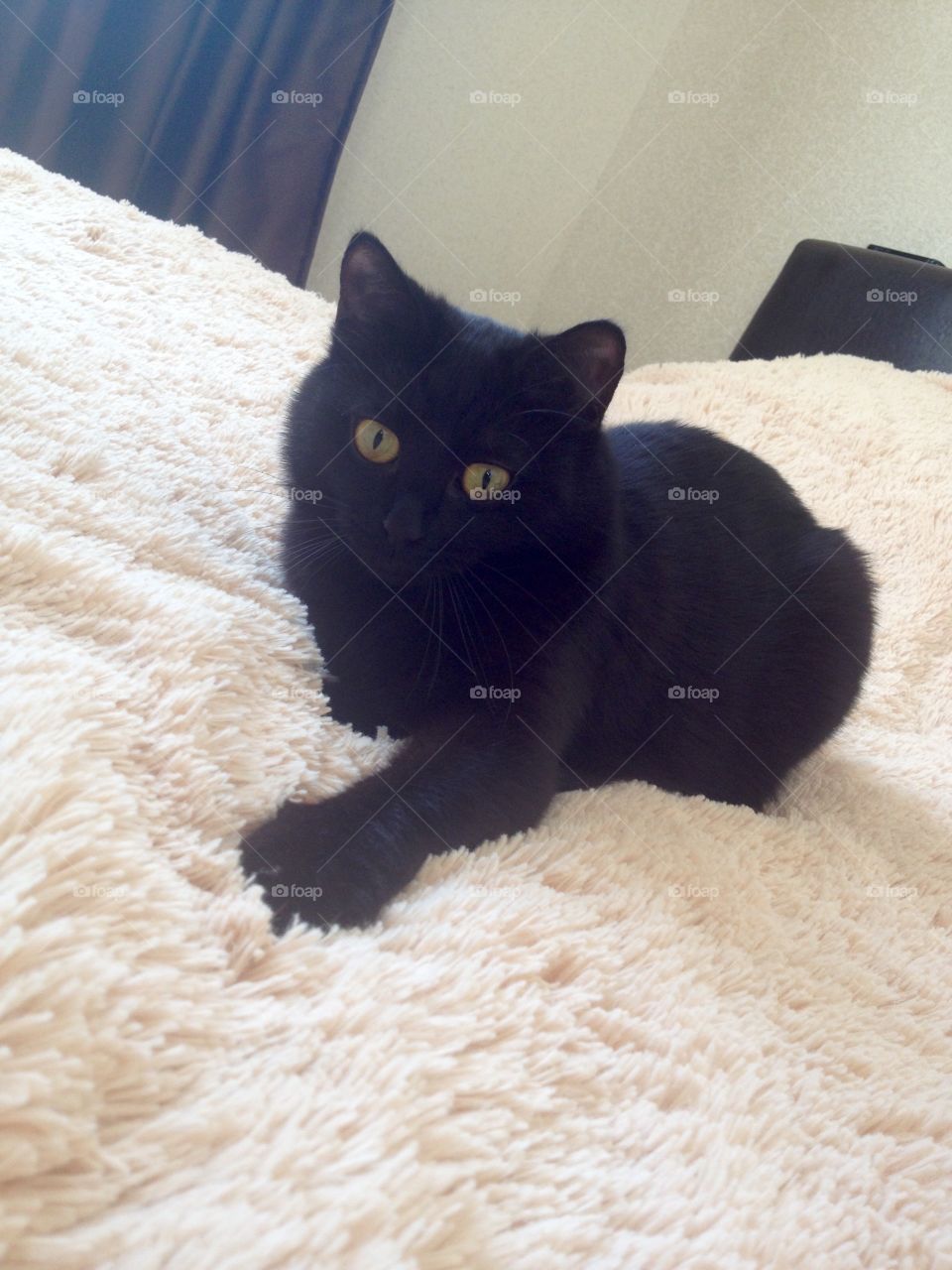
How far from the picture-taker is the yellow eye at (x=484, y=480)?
88cm

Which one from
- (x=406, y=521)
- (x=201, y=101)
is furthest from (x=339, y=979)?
(x=201, y=101)

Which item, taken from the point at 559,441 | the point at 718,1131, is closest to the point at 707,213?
the point at 559,441

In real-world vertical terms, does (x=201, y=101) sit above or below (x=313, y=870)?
below

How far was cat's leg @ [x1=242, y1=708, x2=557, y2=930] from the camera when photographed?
61cm

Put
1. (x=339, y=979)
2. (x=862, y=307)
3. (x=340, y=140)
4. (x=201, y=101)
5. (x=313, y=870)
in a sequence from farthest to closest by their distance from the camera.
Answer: (x=340, y=140) < (x=201, y=101) < (x=862, y=307) < (x=313, y=870) < (x=339, y=979)

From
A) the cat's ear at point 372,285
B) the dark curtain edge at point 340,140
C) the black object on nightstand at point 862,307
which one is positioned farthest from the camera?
the dark curtain edge at point 340,140

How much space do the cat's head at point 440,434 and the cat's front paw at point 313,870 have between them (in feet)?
1.01

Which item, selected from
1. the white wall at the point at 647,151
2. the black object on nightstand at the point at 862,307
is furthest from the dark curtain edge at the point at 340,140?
the black object on nightstand at the point at 862,307

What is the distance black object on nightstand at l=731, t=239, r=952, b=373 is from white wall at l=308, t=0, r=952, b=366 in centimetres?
29

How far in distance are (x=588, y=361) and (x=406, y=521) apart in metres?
0.26

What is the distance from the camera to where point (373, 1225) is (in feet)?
1.18

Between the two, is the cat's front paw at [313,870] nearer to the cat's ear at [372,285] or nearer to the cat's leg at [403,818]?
the cat's leg at [403,818]

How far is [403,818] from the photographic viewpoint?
2.31 feet

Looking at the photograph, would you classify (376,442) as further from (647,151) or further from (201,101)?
(647,151)
